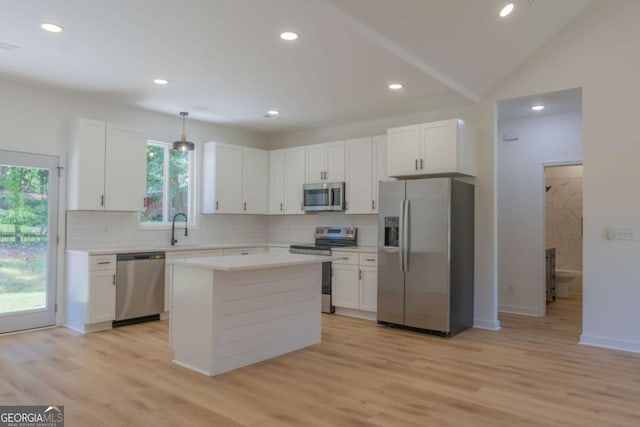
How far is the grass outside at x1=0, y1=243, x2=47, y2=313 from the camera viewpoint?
4711mm

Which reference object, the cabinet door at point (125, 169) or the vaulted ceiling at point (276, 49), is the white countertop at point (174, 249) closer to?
the cabinet door at point (125, 169)

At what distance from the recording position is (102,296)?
4.92 meters

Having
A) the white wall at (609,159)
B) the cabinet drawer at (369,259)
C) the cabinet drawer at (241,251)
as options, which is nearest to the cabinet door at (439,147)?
the cabinet drawer at (369,259)

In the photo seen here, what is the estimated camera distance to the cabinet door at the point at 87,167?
5.00 metres

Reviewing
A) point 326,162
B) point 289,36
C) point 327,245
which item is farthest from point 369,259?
point 289,36

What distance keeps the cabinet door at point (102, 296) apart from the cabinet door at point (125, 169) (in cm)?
A: 82

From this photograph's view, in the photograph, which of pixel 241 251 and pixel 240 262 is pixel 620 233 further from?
pixel 241 251

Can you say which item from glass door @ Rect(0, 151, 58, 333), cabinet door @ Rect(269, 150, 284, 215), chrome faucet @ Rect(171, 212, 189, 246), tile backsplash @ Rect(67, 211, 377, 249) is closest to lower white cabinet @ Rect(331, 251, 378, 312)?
tile backsplash @ Rect(67, 211, 377, 249)

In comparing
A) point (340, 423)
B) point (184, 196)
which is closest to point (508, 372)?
point (340, 423)

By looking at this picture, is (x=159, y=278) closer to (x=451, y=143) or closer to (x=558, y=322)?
(x=451, y=143)

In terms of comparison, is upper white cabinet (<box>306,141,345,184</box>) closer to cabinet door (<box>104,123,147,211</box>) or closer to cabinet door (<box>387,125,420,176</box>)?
cabinet door (<box>387,125,420,176</box>)

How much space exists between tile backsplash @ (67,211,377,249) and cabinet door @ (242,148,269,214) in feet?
1.11

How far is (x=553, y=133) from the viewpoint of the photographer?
5.88 meters

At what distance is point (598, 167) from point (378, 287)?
262 cm
